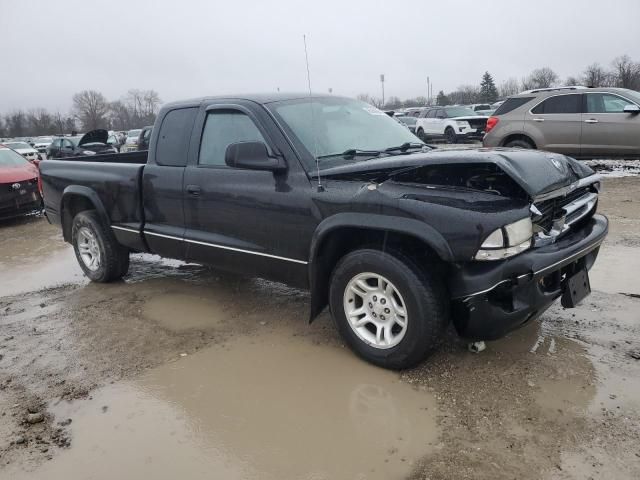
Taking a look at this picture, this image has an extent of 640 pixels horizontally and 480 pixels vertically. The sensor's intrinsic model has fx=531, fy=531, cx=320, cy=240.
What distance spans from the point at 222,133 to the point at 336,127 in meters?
0.95

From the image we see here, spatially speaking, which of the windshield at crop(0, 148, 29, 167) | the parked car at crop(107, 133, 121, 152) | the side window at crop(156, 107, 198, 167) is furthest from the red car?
the parked car at crop(107, 133, 121, 152)

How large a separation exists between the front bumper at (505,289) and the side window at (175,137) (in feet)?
8.75

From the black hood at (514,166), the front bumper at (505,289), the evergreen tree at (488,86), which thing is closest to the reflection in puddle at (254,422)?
the front bumper at (505,289)

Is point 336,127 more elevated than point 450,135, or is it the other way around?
point 336,127

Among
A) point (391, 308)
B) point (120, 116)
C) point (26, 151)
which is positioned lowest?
point (391, 308)

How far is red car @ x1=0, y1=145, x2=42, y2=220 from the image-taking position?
32.2 ft

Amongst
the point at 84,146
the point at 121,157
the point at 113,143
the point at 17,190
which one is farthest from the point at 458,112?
the point at 121,157

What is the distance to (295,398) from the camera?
3223 millimetres

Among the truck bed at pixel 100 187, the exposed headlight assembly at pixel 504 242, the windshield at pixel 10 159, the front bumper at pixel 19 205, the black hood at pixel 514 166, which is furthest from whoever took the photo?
the windshield at pixel 10 159

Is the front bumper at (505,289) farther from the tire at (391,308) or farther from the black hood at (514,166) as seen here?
the black hood at (514,166)

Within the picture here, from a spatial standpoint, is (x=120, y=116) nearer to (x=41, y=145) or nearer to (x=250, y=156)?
(x=41, y=145)

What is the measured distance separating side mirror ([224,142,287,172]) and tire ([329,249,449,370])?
868 mm

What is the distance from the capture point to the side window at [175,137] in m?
4.59

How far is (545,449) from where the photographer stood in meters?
2.60
